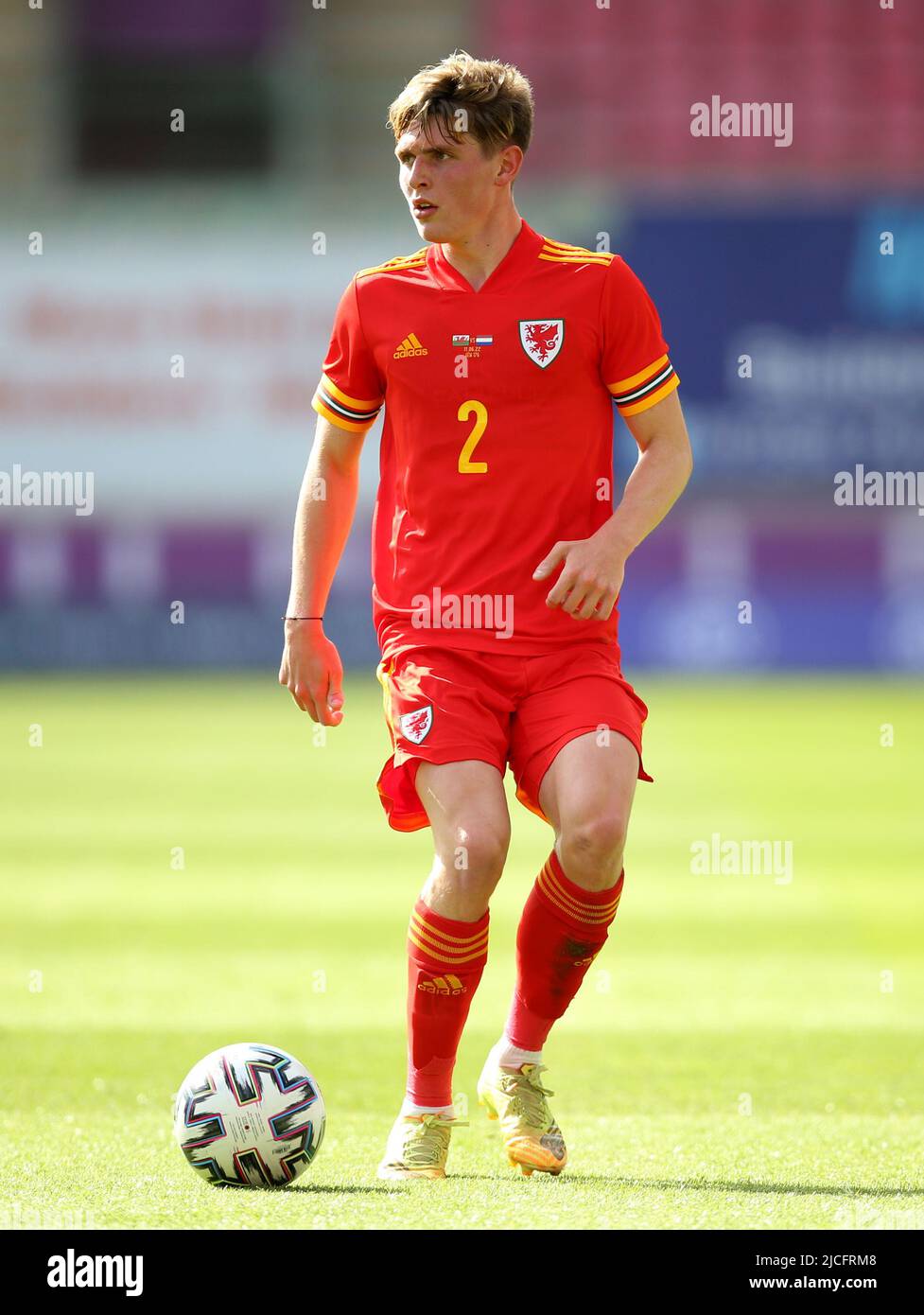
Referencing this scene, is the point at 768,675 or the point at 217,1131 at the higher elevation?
the point at 217,1131

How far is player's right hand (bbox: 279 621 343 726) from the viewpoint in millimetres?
4375

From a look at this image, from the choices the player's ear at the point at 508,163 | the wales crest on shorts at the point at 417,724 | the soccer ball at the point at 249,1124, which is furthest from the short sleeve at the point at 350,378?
the soccer ball at the point at 249,1124

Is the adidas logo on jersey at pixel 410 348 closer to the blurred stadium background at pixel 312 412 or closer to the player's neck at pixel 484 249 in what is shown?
the player's neck at pixel 484 249

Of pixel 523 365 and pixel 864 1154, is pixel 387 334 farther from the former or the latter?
pixel 864 1154

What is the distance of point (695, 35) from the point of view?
90.3 feet

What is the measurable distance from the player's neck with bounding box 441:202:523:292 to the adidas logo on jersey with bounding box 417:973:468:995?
1.55 meters

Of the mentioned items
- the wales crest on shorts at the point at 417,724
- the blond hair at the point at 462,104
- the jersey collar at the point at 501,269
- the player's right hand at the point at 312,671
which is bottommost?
the wales crest on shorts at the point at 417,724

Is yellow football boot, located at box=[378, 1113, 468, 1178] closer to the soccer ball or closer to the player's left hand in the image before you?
the soccer ball

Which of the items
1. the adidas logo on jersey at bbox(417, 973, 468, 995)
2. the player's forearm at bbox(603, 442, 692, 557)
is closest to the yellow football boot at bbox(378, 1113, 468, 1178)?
the adidas logo on jersey at bbox(417, 973, 468, 995)

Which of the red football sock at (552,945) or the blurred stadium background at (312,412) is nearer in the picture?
the red football sock at (552,945)

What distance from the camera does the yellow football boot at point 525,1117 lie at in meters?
4.23

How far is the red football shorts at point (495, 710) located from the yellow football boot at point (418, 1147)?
64cm

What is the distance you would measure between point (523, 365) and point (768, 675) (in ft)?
60.1
